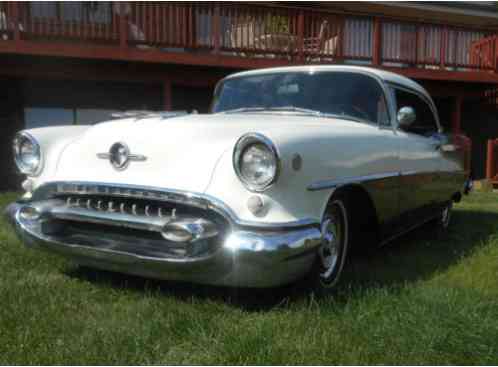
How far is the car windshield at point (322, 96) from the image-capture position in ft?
11.6

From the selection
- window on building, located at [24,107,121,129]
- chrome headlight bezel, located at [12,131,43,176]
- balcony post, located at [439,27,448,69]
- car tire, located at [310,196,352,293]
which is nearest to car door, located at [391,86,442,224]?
car tire, located at [310,196,352,293]

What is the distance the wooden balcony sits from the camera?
806 centimetres

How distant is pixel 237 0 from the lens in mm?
Answer: 9484

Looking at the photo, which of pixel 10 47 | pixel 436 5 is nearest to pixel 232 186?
pixel 10 47

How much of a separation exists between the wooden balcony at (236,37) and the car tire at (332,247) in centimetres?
629

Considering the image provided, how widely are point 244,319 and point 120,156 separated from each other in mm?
1078

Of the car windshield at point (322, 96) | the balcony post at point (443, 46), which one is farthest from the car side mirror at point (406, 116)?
the balcony post at point (443, 46)

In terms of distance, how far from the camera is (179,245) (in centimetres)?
243

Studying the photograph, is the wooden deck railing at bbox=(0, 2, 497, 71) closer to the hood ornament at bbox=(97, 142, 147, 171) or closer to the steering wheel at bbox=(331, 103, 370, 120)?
the steering wheel at bbox=(331, 103, 370, 120)

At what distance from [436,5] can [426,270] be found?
13.6 metres

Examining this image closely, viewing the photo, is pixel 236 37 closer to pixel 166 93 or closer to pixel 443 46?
pixel 166 93

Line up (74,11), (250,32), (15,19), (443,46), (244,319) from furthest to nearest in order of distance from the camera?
(443,46), (250,32), (74,11), (15,19), (244,319)

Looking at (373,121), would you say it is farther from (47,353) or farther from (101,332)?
(47,353)

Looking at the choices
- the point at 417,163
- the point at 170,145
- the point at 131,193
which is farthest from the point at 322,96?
the point at 131,193
